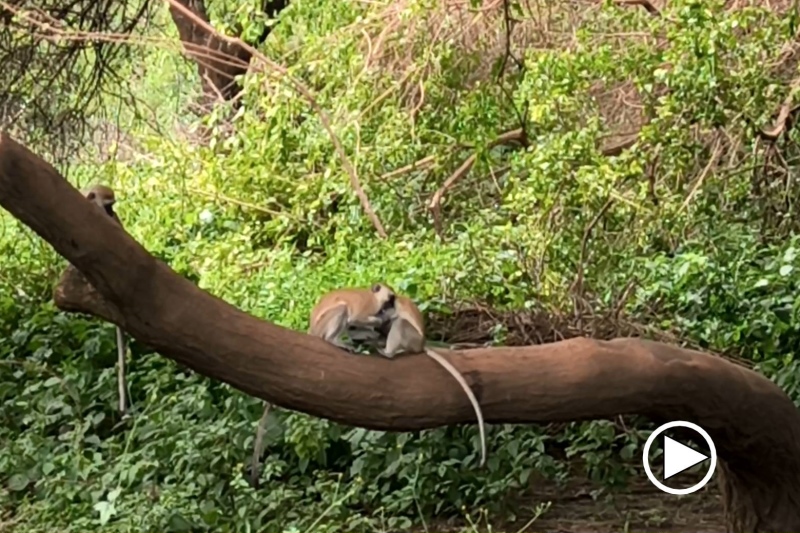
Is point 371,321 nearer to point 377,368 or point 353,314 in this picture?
point 353,314

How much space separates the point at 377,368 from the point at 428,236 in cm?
327

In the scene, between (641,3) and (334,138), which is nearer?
(334,138)

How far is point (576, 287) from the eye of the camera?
5207 millimetres

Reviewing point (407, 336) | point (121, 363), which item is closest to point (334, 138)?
point (121, 363)

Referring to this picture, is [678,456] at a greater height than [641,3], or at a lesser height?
lesser

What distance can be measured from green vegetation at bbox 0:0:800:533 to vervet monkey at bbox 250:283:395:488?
3.67 ft

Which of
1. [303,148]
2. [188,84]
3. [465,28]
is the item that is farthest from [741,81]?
[188,84]

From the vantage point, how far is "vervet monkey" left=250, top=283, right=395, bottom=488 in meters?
3.48

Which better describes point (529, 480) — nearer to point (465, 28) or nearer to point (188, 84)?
point (465, 28)

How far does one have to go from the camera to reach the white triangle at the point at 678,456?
12.7 feet

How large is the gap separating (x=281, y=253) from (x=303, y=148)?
554mm

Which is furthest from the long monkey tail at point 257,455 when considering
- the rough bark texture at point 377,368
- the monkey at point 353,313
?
the rough bark texture at point 377,368

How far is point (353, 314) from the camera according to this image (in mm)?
3527

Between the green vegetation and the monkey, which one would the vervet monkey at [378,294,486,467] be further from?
the green vegetation
